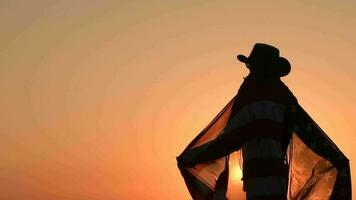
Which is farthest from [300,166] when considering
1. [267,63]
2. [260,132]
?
[267,63]

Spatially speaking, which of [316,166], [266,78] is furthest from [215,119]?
[316,166]

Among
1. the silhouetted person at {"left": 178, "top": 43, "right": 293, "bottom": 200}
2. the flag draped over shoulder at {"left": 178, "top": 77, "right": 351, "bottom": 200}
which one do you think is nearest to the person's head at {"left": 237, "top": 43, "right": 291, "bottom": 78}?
the silhouetted person at {"left": 178, "top": 43, "right": 293, "bottom": 200}

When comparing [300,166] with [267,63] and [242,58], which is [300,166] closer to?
[267,63]

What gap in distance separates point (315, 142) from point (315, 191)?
0.65 m

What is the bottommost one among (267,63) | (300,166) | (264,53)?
(300,166)

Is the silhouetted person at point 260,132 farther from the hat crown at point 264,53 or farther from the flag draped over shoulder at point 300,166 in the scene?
the flag draped over shoulder at point 300,166

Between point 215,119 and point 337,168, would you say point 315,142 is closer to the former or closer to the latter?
point 337,168

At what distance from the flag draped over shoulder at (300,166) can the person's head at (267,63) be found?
14.9 inches

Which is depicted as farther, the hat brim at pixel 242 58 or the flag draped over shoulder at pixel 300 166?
the hat brim at pixel 242 58

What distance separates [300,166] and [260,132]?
38.8 inches

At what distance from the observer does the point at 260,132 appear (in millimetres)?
5902

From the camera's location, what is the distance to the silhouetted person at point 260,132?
5758 millimetres

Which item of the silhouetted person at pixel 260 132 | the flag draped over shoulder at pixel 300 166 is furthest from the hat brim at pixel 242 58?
the flag draped over shoulder at pixel 300 166

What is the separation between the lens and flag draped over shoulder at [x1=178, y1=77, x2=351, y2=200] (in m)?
6.34
